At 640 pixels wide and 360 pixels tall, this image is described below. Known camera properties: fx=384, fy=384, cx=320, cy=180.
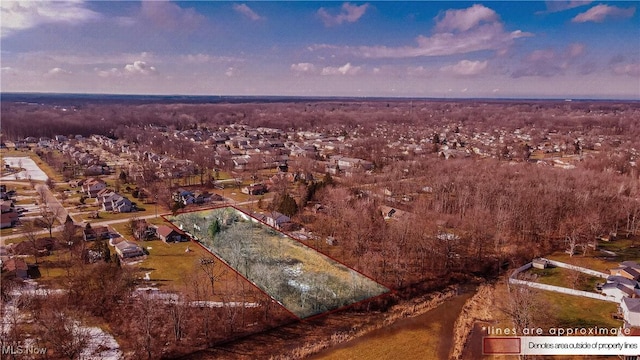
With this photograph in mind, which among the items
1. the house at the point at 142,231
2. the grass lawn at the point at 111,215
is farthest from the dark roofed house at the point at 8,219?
the house at the point at 142,231

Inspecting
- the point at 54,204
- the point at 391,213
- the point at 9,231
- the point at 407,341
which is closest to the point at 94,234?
the point at 9,231

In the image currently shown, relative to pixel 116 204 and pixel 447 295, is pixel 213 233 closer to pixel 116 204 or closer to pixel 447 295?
pixel 116 204

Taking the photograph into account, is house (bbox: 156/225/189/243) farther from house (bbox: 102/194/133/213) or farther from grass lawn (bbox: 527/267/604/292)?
grass lawn (bbox: 527/267/604/292)

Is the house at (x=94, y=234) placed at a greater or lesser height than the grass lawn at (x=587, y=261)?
greater

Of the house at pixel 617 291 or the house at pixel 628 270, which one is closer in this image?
the house at pixel 617 291

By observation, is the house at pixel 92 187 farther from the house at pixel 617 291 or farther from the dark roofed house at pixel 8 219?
the house at pixel 617 291

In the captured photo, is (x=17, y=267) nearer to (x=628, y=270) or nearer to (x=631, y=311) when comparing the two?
(x=631, y=311)

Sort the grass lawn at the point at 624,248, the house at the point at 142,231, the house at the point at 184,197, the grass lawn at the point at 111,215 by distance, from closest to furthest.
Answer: the grass lawn at the point at 624,248
the house at the point at 142,231
the grass lawn at the point at 111,215
the house at the point at 184,197
